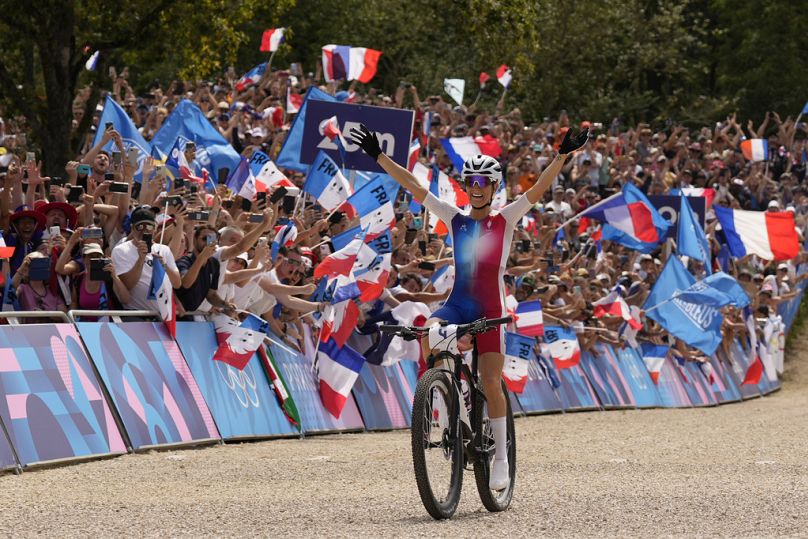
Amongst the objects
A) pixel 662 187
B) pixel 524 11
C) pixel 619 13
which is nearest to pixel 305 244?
pixel 524 11

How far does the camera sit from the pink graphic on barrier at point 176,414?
1345 centimetres

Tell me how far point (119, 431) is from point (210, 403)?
5.03 feet

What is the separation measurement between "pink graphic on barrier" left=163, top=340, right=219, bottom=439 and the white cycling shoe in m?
4.79

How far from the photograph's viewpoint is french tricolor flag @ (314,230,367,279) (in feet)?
51.9

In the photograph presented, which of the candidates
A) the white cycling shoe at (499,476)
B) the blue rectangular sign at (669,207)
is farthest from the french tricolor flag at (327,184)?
the blue rectangular sign at (669,207)

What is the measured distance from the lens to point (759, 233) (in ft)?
88.7

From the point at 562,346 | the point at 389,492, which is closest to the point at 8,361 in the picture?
the point at 389,492

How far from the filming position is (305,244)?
17.1 metres

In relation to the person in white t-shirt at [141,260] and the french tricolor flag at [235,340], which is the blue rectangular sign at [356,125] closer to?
the french tricolor flag at [235,340]

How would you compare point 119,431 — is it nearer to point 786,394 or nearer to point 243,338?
point 243,338

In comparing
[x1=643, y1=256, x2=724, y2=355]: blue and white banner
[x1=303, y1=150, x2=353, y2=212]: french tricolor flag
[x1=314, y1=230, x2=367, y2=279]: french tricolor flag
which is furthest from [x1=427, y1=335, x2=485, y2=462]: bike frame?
[x1=643, y1=256, x2=724, y2=355]: blue and white banner

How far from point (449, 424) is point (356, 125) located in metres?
9.76

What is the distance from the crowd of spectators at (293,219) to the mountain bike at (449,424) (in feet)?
13.9

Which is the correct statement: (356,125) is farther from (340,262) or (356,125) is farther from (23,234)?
(23,234)
